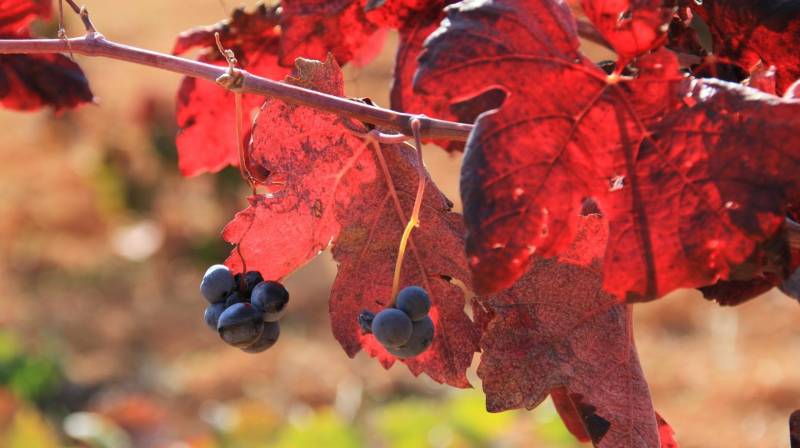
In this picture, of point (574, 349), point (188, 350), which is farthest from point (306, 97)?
point (188, 350)

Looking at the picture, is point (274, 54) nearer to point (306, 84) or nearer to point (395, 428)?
point (306, 84)

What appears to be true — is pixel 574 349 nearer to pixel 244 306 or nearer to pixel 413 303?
pixel 413 303

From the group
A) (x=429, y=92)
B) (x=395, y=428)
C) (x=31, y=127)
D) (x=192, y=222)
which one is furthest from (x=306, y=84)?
(x=31, y=127)

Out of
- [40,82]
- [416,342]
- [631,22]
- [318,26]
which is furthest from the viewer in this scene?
[40,82]

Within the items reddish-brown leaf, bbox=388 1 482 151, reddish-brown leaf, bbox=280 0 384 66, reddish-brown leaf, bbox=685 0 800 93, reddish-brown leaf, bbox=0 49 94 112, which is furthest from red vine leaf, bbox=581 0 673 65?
reddish-brown leaf, bbox=0 49 94 112

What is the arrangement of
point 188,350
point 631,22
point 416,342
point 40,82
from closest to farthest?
point 631,22
point 416,342
point 40,82
point 188,350

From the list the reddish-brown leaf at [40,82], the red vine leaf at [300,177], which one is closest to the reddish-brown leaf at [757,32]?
the red vine leaf at [300,177]

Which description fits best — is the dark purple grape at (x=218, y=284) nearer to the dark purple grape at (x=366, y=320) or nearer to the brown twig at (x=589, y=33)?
the dark purple grape at (x=366, y=320)
